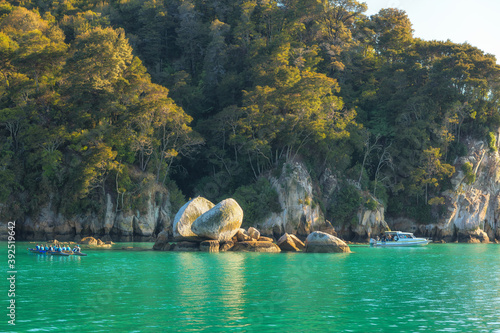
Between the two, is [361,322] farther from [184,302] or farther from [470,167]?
[470,167]

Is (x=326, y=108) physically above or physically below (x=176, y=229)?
above

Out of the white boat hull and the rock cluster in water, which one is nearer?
the rock cluster in water

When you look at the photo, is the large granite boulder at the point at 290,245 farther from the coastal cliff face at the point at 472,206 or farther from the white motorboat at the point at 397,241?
the coastal cliff face at the point at 472,206

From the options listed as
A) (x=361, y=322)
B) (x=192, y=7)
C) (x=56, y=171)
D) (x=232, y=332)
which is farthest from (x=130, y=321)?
(x=192, y=7)

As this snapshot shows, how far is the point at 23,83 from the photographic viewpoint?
50.0m

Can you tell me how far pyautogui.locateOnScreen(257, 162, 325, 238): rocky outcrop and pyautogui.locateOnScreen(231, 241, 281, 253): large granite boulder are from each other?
42.8 feet

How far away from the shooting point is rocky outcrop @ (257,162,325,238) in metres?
53.1

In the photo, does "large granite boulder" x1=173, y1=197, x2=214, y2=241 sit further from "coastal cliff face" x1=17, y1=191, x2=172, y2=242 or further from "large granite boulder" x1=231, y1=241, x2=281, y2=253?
"coastal cliff face" x1=17, y1=191, x2=172, y2=242

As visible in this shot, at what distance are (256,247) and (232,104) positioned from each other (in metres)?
25.1

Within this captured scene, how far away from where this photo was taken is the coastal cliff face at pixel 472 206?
57750mm

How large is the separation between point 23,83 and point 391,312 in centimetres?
4373

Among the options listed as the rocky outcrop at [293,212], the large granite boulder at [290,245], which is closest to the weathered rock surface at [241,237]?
the large granite boulder at [290,245]

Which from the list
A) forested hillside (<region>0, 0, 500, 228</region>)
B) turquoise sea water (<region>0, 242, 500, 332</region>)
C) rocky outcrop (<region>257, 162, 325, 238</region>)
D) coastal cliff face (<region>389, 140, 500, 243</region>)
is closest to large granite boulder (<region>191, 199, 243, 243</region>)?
turquoise sea water (<region>0, 242, 500, 332</region>)

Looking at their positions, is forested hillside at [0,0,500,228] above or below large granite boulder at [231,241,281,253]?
above
